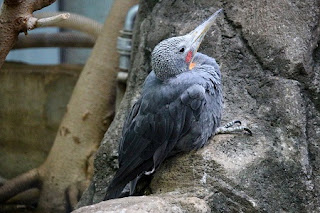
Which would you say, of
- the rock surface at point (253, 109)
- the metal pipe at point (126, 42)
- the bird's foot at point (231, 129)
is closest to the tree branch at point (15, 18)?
the rock surface at point (253, 109)

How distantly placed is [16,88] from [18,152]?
52cm

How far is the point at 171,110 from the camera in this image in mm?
2512

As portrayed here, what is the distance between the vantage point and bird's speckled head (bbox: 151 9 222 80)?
251cm

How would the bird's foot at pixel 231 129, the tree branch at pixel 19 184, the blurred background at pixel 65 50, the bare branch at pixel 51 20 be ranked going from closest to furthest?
the bare branch at pixel 51 20 < the bird's foot at pixel 231 129 < the tree branch at pixel 19 184 < the blurred background at pixel 65 50

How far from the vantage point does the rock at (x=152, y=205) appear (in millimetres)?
2127

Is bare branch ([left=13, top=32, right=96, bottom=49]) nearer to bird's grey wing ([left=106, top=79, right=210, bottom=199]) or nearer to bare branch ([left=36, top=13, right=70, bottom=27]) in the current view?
bird's grey wing ([left=106, top=79, right=210, bottom=199])

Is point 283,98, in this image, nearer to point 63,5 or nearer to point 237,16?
point 237,16

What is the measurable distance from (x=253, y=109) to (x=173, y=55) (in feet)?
1.74

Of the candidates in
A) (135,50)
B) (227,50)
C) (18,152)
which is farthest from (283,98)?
(18,152)

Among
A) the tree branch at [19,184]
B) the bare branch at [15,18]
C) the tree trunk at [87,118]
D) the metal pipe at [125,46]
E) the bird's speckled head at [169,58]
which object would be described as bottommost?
the tree branch at [19,184]

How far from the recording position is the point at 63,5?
4801 millimetres

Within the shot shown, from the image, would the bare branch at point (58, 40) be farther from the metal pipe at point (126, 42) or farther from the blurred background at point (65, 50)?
the metal pipe at point (126, 42)

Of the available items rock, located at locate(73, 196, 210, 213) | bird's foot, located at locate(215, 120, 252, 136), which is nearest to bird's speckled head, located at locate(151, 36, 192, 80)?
bird's foot, located at locate(215, 120, 252, 136)

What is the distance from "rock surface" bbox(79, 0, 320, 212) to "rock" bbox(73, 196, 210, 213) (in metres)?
0.09
